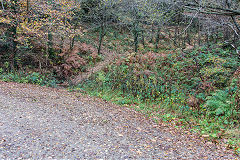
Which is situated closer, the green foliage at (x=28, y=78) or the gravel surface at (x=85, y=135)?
the gravel surface at (x=85, y=135)

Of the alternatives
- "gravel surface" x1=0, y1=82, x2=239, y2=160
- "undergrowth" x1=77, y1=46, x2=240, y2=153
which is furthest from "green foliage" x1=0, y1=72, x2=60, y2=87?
"gravel surface" x1=0, y1=82, x2=239, y2=160

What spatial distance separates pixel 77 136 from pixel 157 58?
9.29 metres

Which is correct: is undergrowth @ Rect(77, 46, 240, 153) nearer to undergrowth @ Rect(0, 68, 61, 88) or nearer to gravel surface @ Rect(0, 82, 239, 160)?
gravel surface @ Rect(0, 82, 239, 160)

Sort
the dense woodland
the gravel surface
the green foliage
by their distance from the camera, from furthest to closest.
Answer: the green foliage, the dense woodland, the gravel surface

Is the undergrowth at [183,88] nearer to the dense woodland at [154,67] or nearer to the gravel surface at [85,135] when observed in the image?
the dense woodland at [154,67]

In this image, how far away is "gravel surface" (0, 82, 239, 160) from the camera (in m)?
3.92

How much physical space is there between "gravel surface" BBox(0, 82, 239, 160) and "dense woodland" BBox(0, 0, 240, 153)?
3.12ft

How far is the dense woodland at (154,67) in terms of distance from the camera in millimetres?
6367

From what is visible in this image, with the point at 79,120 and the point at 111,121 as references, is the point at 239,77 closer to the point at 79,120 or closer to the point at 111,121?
the point at 111,121

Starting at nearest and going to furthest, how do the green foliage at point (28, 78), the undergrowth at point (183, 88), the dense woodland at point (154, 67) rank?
1. the undergrowth at point (183, 88)
2. the dense woodland at point (154, 67)
3. the green foliage at point (28, 78)

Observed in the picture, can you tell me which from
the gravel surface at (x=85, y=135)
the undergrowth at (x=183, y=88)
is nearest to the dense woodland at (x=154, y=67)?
the undergrowth at (x=183, y=88)

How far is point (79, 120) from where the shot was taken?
231 inches

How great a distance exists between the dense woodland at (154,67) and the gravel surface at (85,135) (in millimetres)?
952

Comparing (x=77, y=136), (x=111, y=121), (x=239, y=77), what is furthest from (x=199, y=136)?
(x=239, y=77)
